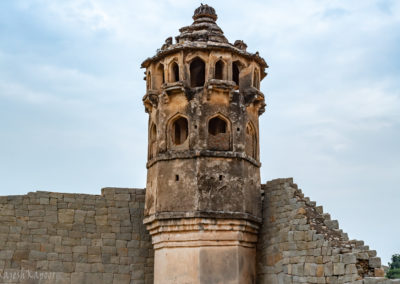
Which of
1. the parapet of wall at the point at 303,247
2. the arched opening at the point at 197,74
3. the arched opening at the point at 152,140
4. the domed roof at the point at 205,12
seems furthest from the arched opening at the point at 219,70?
the parapet of wall at the point at 303,247

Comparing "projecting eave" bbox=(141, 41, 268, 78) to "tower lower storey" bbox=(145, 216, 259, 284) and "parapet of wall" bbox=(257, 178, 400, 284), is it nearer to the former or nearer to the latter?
"parapet of wall" bbox=(257, 178, 400, 284)

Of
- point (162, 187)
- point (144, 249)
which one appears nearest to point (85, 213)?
point (144, 249)

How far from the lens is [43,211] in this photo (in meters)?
14.6

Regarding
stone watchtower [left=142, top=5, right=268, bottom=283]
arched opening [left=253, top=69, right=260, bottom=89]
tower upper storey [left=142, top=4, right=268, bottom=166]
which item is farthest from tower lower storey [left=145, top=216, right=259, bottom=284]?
arched opening [left=253, top=69, right=260, bottom=89]

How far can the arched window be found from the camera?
45.7 feet

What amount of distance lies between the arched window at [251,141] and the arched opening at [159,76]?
8.42ft

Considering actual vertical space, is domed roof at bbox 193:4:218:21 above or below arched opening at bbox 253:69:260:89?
above

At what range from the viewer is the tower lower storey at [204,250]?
12.6 m

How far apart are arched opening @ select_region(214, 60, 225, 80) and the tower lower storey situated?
3794mm

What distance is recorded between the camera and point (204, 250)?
12.7m

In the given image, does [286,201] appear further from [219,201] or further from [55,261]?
[55,261]

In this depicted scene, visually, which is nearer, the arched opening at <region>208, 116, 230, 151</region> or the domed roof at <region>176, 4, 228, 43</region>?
the arched opening at <region>208, 116, 230, 151</region>

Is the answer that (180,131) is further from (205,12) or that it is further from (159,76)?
(205,12)

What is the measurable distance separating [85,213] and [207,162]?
409 cm
